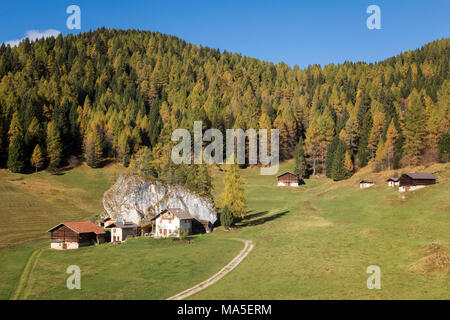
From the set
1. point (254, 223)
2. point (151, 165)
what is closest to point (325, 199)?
point (254, 223)

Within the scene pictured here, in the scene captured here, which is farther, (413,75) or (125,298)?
(413,75)

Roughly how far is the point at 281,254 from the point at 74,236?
37266 mm

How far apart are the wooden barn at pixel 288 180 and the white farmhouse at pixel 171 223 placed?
140 feet

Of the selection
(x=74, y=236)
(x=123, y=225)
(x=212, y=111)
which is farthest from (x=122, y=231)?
(x=212, y=111)

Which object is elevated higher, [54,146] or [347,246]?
[54,146]

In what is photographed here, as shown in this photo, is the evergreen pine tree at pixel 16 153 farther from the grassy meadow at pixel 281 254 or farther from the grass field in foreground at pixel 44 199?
the grassy meadow at pixel 281 254

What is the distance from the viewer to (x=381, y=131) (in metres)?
116

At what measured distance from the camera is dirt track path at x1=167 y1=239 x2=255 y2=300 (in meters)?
37.4

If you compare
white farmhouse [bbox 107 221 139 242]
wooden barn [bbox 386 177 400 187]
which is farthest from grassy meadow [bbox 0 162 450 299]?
white farmhouse [bbox 107 221 139 242]

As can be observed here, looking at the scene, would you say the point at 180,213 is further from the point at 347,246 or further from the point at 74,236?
the point at 347,246

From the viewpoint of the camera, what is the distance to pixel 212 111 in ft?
470

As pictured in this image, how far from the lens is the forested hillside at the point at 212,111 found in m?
107
